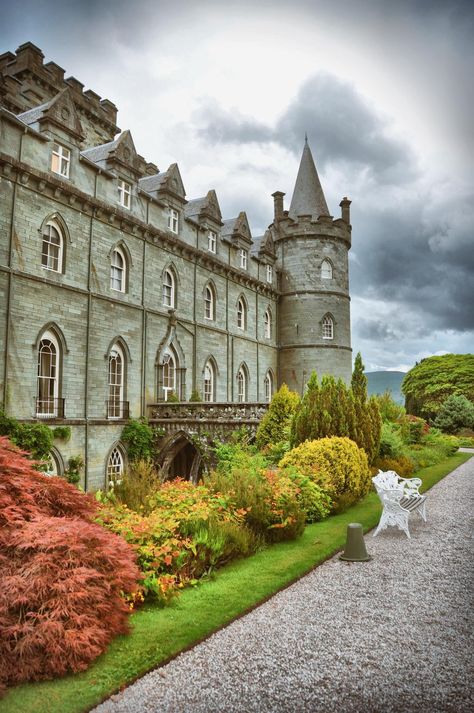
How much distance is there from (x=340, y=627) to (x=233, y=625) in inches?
46.0

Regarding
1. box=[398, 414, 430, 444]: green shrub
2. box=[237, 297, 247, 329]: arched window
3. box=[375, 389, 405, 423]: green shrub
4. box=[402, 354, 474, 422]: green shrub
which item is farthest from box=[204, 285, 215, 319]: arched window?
box=[402, 354, 474, 422]: green shrub

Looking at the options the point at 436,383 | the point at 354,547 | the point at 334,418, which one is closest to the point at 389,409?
the point at 334,418

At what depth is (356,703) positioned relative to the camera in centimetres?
445

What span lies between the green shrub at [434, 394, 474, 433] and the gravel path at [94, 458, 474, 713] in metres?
31.3

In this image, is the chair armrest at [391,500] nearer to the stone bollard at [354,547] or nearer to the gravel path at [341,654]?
the stone bollard at [354,547]

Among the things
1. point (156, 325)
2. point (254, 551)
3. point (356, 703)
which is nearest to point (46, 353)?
point (156, 325)

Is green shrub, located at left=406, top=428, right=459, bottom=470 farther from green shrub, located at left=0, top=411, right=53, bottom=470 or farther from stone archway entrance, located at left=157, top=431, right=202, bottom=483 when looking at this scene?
green shrub, located at left=0, top=411, right=53, bottom=470

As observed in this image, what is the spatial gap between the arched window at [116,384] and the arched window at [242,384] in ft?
29.6

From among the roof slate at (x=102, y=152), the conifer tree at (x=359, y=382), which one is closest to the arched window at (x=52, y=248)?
the roof slate at (x=102, y=152)

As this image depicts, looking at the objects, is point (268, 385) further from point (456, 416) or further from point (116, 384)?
point (456, 416)

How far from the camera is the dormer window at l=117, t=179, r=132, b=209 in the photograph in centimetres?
2188

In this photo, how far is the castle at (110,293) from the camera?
17562 millimetres

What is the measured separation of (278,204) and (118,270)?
53.2 ft

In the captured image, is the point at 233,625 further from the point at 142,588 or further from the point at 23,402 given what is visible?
the point at 23,402
